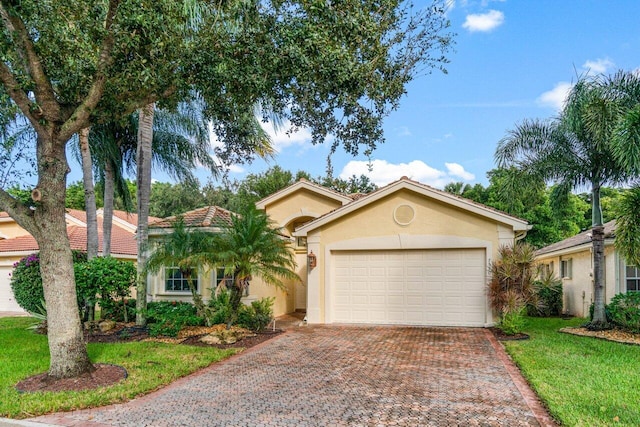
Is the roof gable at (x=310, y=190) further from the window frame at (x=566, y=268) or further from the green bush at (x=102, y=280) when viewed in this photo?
the window frame at (x=566, y=268)

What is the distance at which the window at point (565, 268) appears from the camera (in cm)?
1811

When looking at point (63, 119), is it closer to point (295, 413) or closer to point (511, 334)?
point (295, 413)

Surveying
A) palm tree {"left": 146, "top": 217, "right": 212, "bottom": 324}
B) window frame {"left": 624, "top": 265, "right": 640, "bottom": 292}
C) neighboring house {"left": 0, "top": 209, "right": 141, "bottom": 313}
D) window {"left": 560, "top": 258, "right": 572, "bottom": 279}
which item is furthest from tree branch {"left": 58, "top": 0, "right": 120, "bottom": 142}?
window {"left": 560, "top": 258, "right": 572, "bottom": 279}

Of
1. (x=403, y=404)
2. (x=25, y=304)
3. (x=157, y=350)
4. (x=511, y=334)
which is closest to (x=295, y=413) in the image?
(x=403, y=404)

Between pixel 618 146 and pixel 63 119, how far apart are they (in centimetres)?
1211

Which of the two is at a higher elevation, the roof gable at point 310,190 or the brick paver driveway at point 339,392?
the roof gable at point 310,190

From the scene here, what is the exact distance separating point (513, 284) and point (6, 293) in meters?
22.1

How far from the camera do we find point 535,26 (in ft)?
40.8

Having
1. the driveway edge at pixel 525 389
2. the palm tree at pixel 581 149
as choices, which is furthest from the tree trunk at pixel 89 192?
the palm tree at pixel 581 149

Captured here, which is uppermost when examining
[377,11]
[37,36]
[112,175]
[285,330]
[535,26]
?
[535,26]

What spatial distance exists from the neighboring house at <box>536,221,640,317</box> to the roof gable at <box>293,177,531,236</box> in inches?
126

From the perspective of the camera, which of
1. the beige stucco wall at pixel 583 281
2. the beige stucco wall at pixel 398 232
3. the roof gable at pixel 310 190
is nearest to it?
the beige stucco wall at pixel 398 232

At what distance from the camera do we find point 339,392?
6.85 meters

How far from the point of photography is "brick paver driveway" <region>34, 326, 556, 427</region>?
225 inches
